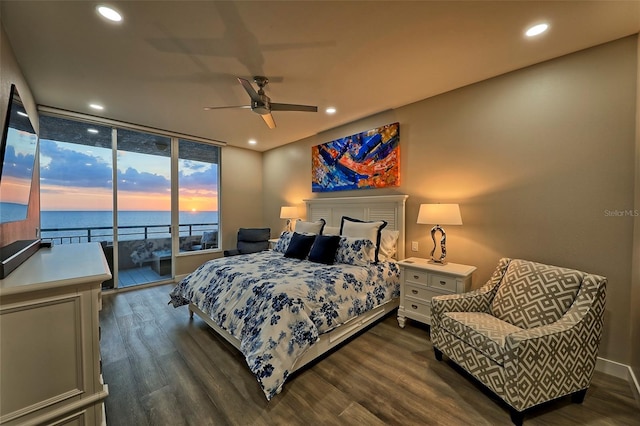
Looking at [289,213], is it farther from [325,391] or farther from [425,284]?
[325,391]

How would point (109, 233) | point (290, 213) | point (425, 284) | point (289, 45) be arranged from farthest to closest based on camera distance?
point (290, 213), point (109, 233), point (425, 284), point (289, 45)

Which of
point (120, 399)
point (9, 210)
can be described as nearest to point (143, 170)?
point (9, 210)

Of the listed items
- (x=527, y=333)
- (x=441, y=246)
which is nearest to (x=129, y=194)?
(x=441, y=246)

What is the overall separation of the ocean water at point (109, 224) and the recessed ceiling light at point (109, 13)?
3225mm

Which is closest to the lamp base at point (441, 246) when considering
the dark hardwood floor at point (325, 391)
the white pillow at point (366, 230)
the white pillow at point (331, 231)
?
the white pillow at point (366, 230)

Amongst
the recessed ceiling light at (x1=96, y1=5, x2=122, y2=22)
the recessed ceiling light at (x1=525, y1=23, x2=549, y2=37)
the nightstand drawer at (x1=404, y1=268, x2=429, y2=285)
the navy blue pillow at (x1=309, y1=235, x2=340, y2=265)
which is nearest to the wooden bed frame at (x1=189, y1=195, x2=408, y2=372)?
the nightstand drawer at (x1=404, y1=268, x2=429, y2=285)

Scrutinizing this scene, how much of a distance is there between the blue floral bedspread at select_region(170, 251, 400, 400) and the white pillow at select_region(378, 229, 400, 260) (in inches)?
5.9

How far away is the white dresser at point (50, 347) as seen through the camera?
1.08 meters

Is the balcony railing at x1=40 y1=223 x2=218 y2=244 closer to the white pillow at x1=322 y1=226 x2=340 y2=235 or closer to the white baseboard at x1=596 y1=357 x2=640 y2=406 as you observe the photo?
the white pillow at x1=322 y1=226 x2=340 y2=235

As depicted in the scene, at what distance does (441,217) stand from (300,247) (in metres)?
1.76

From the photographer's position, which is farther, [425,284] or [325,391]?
[425,284]

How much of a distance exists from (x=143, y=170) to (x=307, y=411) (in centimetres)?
454

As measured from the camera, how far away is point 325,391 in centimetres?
186

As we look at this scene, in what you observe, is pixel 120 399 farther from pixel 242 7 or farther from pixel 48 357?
pixel 242 7
